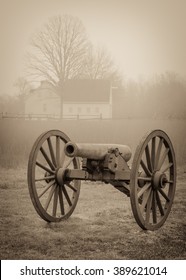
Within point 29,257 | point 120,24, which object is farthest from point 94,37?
point 29,257

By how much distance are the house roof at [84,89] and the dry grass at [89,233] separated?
5.56ft

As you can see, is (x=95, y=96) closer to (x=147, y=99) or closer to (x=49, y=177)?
(x=147, y=99)

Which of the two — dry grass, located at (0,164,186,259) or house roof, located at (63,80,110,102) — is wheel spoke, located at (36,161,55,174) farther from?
house roof, located at (63,80,110,102)

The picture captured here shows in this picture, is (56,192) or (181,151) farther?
(181,151)

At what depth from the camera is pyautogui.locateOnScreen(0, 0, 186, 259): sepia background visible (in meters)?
5.09

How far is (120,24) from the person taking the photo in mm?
5809

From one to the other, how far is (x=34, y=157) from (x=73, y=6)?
238cm

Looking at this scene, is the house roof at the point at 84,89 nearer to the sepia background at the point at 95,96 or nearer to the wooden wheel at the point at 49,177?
the sepia background at the point at 95,96

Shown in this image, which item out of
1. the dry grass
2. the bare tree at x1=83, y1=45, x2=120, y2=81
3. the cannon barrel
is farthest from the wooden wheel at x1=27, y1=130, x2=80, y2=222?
the bare tree at x1=83, y1=45, x2=120, y2=81

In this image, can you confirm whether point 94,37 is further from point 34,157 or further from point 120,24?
point 34,157

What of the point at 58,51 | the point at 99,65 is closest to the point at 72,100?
the point at 99,65

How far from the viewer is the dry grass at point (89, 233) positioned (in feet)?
13.5

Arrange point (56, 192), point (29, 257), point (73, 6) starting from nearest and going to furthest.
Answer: point (29, 257), point (56, 192), point (73, 6)

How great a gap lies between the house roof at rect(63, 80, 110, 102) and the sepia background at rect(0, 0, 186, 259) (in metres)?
0.04
